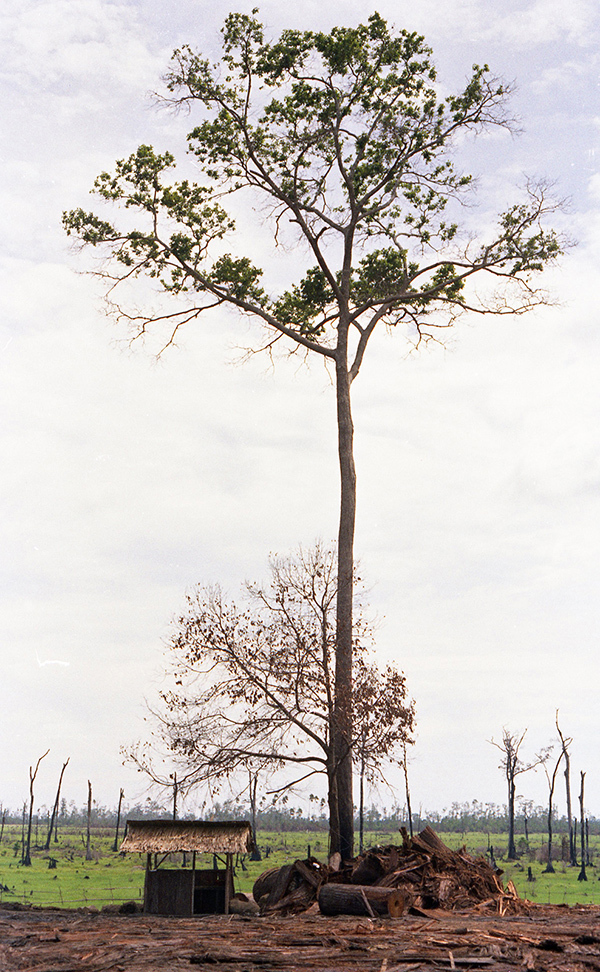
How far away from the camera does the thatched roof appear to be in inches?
798

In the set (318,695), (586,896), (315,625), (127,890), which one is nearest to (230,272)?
(315,625)

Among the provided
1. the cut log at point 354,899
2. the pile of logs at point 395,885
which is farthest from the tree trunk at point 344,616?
the cut log at point 354,899

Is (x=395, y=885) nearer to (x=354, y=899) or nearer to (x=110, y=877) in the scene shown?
(x=354, y=899)

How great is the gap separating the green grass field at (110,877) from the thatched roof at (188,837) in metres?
10.0

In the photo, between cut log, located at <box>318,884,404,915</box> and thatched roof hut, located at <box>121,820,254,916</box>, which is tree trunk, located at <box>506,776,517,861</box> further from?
cut log, located at <box>318,884,404,915</box>

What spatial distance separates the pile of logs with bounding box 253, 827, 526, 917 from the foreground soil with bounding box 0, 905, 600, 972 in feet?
1.71

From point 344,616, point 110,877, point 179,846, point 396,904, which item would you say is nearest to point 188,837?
point 179,846

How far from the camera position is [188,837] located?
20766 millimetres

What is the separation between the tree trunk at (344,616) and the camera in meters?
20.9

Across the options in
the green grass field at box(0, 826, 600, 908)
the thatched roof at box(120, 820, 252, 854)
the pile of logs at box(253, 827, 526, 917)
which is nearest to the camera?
the pile of logs at box(253, 827, 526, 917)

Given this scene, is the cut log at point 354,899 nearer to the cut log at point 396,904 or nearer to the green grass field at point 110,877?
the cut log at point 396,904

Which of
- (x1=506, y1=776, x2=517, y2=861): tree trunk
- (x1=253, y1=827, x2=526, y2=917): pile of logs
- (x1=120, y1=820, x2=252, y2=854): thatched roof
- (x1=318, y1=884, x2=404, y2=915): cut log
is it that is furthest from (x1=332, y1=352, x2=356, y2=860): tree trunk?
(x1=506, y1=776, x2=517, y2=861): tree trunk

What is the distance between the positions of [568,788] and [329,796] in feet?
183

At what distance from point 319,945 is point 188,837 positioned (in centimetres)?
948
